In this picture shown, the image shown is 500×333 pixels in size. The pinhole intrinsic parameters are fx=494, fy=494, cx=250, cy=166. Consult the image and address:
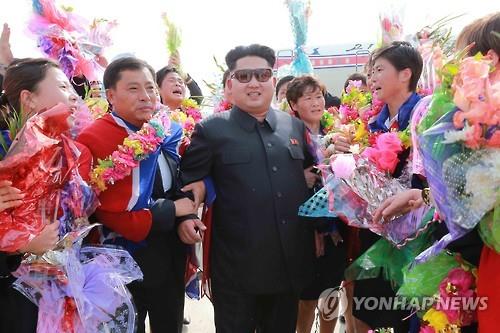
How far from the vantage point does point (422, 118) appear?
170cm

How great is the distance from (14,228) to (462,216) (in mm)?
1600

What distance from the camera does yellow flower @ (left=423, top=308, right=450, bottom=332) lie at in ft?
5.72

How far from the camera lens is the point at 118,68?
2648 mm

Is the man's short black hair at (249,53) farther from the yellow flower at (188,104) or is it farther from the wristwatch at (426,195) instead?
the yellow flower at (188,104)

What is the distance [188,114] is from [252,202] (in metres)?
1.59

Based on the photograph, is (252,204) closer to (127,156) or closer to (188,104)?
(127,156)

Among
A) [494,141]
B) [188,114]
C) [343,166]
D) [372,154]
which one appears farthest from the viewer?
[188,114]

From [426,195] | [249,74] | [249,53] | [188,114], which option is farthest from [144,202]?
[188,114]

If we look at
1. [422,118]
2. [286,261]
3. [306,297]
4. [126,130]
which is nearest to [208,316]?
[306,297]

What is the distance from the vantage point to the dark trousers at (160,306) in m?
2.65

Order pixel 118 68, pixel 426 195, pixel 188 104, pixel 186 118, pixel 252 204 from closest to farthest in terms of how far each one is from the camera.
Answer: pixel 426 195, pixel 252 204, pixel 118 68, pixel 186 118, pixel 188 104

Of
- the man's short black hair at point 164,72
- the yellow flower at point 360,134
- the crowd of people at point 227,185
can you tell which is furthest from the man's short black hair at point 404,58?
the man's short black hair at point 164,72

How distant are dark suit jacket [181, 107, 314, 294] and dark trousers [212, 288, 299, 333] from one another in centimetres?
7

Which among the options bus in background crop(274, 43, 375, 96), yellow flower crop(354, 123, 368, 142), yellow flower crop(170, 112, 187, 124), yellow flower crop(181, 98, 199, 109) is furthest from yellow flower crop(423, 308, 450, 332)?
bus in background crop(274, 43, 375, 96)
